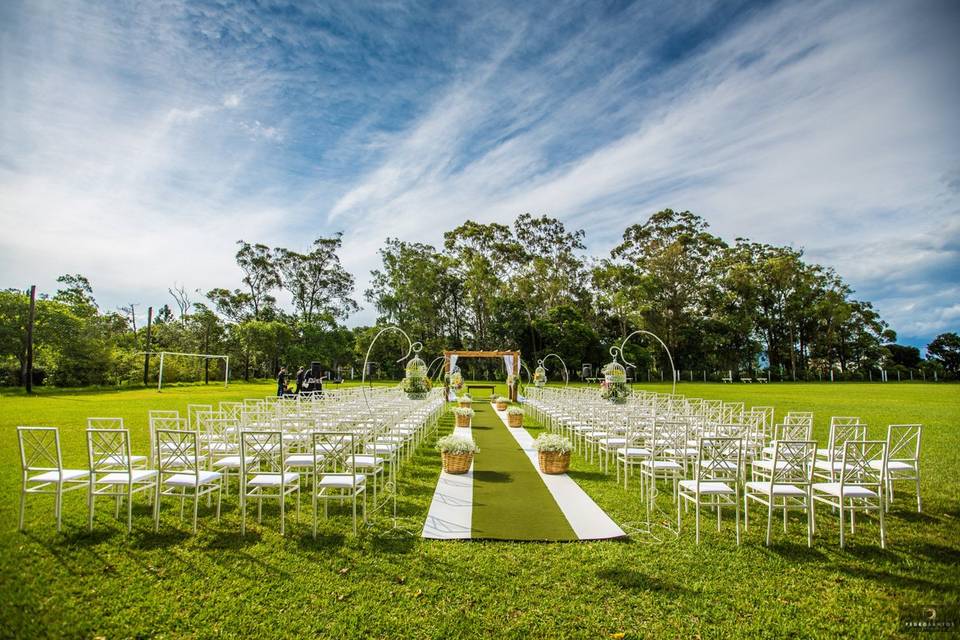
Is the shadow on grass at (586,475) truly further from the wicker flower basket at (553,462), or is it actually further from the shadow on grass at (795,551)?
the shadow on grass at (795,551)

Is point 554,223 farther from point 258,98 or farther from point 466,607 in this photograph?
point 466,607

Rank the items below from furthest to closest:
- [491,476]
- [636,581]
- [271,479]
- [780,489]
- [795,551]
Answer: [491,476] < [271,479] < [780,489] < [795,551] < [636,581]

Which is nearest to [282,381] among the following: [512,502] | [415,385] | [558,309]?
[415,385]

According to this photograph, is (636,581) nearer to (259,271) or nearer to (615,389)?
(615,389)

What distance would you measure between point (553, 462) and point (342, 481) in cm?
400

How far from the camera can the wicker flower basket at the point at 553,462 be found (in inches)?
310

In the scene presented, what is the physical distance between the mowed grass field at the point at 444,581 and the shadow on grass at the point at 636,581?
0.7 inches

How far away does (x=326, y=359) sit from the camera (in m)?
46.2

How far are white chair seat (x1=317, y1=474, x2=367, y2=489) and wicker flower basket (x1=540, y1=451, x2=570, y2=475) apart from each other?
A: 354cm

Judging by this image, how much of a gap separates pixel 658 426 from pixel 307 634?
17.3ft

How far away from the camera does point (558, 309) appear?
45.1 meters

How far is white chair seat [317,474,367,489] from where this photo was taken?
4.89 meters

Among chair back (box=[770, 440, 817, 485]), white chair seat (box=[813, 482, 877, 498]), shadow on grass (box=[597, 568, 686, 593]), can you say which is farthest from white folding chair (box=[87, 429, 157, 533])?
white chair seat (box=[813, 482, 877, 498])

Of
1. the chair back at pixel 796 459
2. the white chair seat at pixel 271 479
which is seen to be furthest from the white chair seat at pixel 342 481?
the chair back at pixel 796 459
